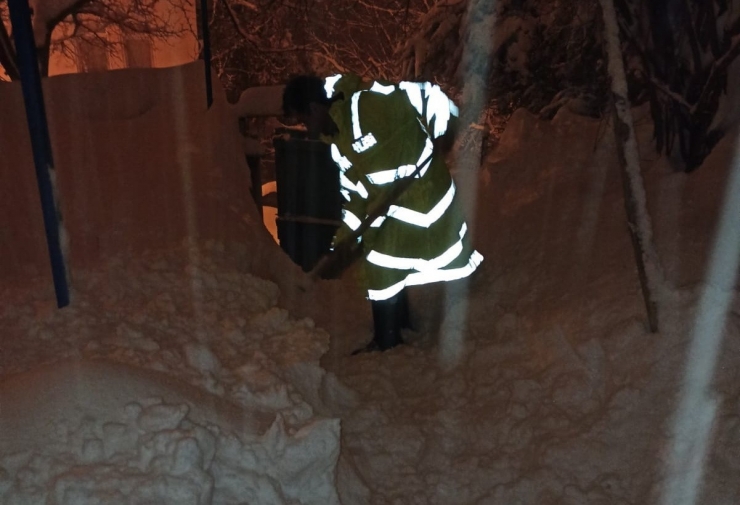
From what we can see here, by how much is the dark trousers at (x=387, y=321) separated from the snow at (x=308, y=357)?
97mm

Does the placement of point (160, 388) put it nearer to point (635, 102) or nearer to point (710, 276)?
point (710, 276)

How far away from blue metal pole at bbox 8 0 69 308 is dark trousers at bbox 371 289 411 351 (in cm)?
175

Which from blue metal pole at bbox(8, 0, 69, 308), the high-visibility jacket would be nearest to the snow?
blue metal pole at bbox(8, 0, 69, 308)

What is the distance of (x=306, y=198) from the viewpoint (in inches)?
191

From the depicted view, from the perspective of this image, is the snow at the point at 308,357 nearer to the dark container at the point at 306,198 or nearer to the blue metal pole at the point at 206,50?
the blue metal pole at the point at 206,50

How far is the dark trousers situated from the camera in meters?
3.71

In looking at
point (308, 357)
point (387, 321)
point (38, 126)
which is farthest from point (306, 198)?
point (38, 126)

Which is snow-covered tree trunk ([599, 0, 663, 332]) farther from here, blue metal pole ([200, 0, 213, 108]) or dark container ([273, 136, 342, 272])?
blue metal pole ([200, 0, 213, 108])

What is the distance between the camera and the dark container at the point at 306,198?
186 inches

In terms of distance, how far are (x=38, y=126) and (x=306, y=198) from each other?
8.43ft

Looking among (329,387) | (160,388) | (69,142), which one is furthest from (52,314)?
(69,142)

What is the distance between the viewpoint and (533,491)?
8.15 ft

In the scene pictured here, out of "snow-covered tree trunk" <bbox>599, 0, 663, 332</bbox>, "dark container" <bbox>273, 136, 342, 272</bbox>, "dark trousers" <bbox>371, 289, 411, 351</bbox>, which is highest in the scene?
"snow-covered tree trunk" <bbox>599, 0, 663, 332</bbox>

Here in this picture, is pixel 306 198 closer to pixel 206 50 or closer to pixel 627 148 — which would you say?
pixel 206 50
